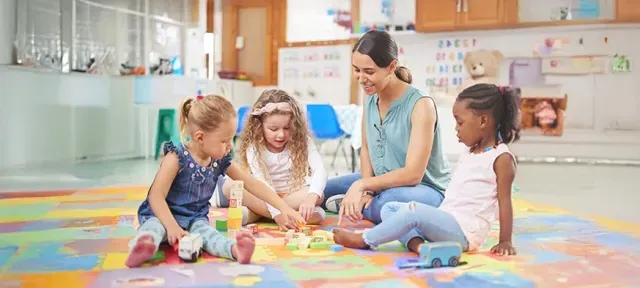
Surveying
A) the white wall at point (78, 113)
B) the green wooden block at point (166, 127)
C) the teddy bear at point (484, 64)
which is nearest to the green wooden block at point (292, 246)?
the white wall at point (78, 113)

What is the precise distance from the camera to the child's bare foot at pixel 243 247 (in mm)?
1729

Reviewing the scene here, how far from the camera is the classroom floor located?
5.28ft

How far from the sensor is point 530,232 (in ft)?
7.72

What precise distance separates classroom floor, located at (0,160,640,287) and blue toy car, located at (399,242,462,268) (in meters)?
0.03

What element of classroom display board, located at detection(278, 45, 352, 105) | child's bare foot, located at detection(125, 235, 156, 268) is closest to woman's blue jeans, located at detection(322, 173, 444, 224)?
child's bare foot, located at detection(125, 235, 156, 268)

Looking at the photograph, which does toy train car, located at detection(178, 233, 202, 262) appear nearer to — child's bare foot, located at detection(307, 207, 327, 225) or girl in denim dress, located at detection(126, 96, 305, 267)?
girl in denim dress, located at detection(126, 96, 305, 267)

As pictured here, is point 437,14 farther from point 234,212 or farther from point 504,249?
point 504,249

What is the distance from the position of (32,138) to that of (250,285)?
399 cm

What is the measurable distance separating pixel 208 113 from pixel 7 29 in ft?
12.1

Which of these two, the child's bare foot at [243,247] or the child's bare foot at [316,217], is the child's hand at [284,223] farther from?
the child's bare foot at [243,247]

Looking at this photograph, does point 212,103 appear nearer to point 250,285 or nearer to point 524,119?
point 250,285

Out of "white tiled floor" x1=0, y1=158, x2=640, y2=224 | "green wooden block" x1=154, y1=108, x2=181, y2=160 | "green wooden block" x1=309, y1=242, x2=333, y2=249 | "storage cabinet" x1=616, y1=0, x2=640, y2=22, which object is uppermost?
"storage cabinet" x1=616, y1=0, x2=640, y2=22

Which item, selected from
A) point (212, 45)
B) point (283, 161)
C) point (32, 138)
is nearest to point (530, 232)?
point (283, 161)

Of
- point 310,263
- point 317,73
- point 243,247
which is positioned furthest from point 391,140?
point 317,73
